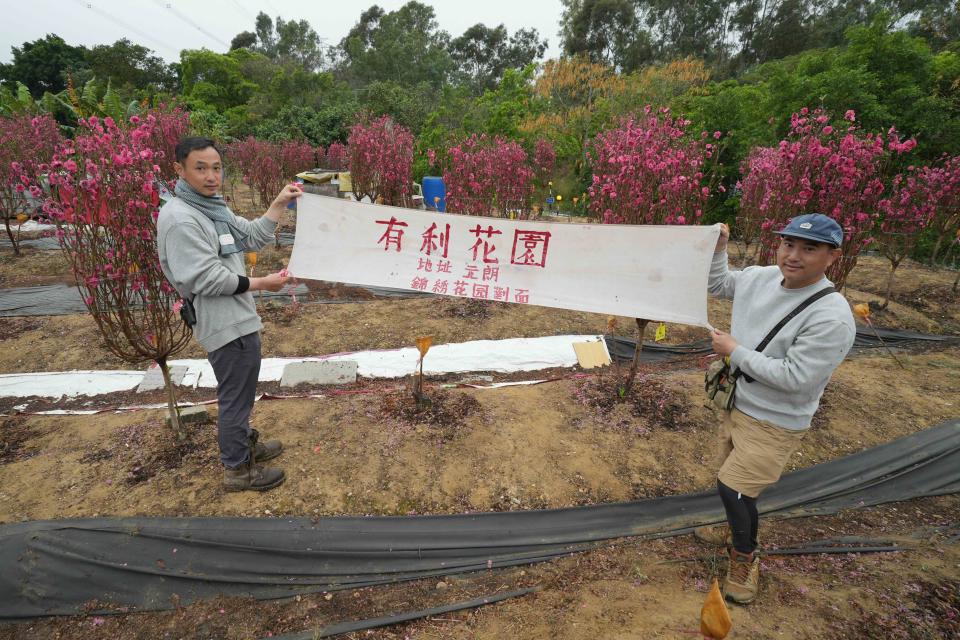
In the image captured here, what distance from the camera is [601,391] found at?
14.8 feet

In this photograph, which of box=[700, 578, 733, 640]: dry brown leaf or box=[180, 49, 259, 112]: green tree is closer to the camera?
box=[700, 578, 733, 640]: dry brown leaf

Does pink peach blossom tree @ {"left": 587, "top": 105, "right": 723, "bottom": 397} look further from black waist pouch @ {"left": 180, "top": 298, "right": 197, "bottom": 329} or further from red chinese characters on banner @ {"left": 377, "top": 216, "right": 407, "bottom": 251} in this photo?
black waist pouch @ {"left": 180, "top": 298, "right": 197, "bottom": 329}

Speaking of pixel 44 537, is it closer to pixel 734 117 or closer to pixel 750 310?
pixel 750 310

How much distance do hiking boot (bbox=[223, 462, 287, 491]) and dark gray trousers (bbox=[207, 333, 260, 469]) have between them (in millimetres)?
144

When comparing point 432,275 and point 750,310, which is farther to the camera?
point 432,275

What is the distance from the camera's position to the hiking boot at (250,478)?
301 cm

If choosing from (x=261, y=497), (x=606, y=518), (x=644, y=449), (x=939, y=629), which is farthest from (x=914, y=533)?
(x=261, y=497)

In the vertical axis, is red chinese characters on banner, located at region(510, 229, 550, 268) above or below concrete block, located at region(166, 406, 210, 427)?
above

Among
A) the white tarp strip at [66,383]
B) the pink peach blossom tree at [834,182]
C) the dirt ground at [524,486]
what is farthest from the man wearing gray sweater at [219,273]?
the pink peach blossom tree at [834,182]

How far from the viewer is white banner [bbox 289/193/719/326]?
298 centimetres

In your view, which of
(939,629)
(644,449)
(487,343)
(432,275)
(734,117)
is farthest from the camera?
(734,117)

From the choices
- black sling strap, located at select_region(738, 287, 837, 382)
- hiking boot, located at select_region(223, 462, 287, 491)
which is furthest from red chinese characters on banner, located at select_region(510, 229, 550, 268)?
hiking boot, located at select_region(223, 462, 287, 491)

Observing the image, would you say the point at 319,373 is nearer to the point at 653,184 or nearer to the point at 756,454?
the point at 653,184

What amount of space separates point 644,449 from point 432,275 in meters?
2.33
